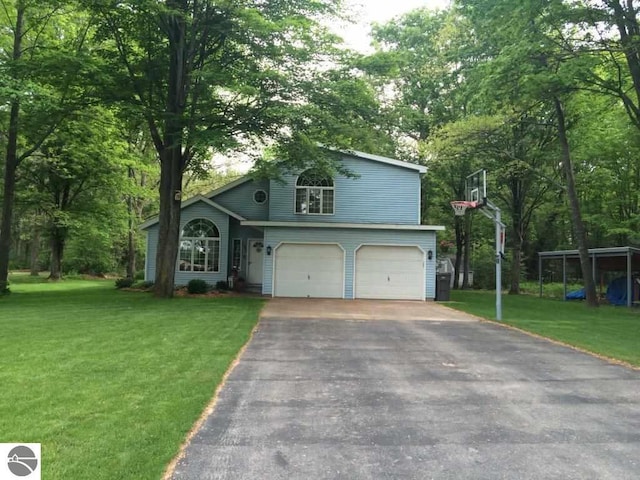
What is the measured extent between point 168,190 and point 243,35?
5.86 m

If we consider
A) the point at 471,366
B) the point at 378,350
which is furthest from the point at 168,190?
the point at 471,366

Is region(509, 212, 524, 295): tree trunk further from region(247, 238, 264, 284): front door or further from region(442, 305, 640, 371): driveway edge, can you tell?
region(442, 305, 640, 371): driveway edge

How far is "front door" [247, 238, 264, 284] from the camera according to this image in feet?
72.1

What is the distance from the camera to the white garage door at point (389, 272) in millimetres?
19781

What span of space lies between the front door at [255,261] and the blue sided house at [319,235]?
4cm

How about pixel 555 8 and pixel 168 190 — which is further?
pixel 168 190

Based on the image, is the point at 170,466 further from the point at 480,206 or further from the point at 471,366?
the point at 480,206

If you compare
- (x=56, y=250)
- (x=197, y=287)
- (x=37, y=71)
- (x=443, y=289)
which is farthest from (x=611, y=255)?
(x=56, y=250)

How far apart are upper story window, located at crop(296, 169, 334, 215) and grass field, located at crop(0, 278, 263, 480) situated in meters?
9.61

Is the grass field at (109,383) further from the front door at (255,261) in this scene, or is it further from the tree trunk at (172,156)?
the front door at (255,261)

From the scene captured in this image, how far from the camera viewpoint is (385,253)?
19922 mm

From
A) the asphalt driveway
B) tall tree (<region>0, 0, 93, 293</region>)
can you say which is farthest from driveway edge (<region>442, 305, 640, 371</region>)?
tall tree (<region>0, 0, 93, 293</region>)

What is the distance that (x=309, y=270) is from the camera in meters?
19.8

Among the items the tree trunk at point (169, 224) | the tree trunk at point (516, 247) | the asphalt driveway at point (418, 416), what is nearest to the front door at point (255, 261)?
the tree trunk at point (169, 224)
